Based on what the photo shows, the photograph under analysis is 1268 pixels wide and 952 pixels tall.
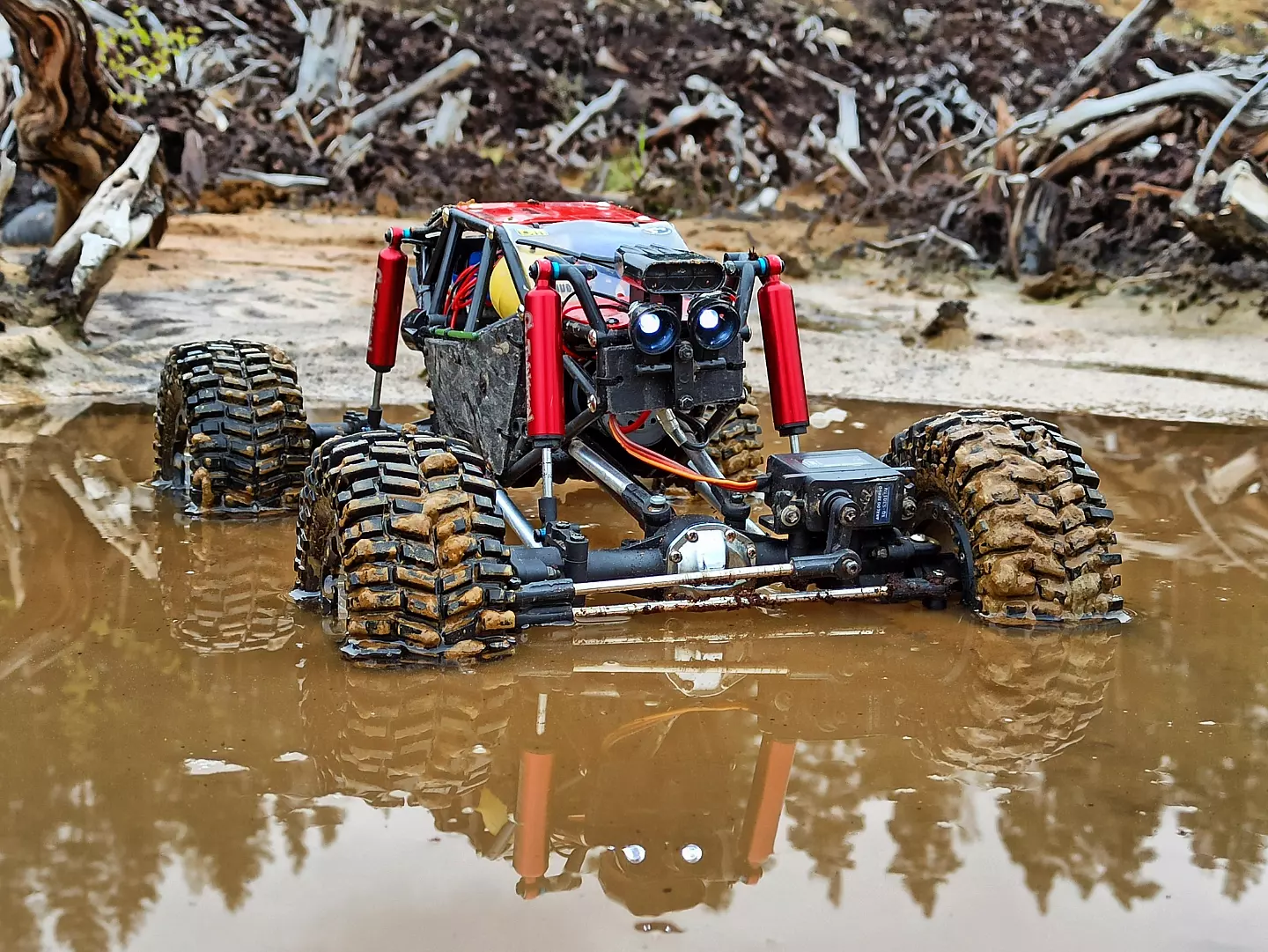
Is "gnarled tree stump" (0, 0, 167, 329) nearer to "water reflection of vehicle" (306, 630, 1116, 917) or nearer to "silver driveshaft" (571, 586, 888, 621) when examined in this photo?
"silver driveshaft" (571, 586, 888, 621)

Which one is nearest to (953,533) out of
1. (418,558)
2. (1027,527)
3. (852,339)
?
(1027,527)

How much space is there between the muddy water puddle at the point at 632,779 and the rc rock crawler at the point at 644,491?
0.22 metres

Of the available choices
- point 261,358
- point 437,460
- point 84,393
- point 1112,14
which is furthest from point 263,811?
point 1112,14

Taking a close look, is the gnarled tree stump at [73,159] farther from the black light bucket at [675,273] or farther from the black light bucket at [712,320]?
the black light bucket at [712,320]

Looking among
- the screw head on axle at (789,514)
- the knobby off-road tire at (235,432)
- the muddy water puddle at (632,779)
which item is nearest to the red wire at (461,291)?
the knobby off-road tire at (235,432)

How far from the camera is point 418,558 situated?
468 cm

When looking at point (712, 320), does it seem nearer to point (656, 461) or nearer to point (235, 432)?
point (656, 461)

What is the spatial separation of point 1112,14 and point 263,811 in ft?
94.0

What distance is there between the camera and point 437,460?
493 cm

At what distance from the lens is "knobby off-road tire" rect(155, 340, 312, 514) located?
7.00m

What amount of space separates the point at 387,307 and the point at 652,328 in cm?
225

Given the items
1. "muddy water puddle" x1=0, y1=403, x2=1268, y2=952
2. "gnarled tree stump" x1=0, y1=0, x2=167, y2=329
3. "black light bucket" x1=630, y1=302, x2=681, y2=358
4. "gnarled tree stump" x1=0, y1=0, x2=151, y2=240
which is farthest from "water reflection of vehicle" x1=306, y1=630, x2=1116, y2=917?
"gnarled tree stump" x1=0, y1=0, x2=151, y2=240

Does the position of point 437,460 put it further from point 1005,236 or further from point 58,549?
point 1005,236

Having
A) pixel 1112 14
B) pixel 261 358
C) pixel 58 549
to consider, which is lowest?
pixel 58 549
